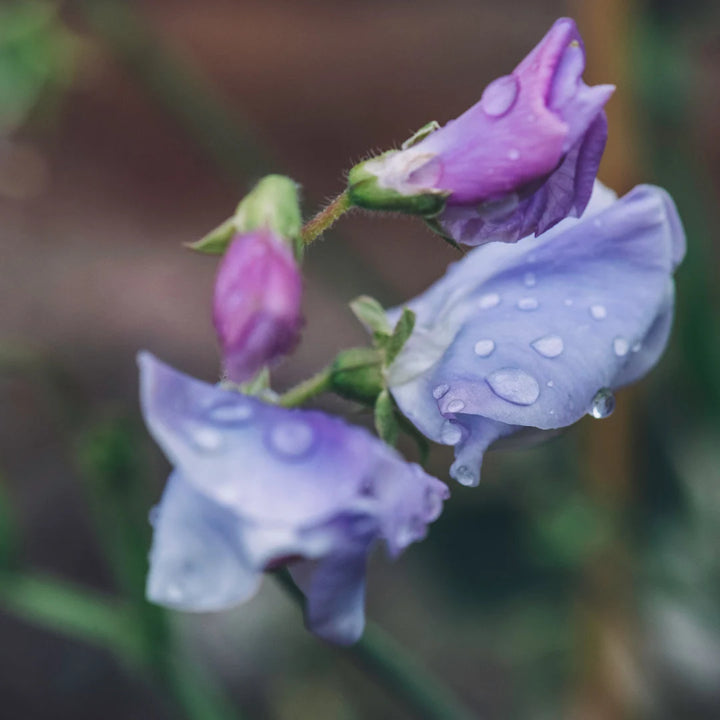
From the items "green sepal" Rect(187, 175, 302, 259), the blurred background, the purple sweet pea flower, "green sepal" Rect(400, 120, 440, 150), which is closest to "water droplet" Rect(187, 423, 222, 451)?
the purple sweet pea flower

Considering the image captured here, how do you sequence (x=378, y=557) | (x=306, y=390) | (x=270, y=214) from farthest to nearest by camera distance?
(x=378, y=557) < (x=306, y=390) < (x=270, y=214)

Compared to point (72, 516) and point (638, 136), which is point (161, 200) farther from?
point (638, 136)

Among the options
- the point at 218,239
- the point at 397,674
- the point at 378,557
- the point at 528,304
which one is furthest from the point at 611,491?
the point at 218,239

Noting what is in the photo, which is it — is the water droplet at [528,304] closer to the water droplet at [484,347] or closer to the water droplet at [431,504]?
the water droplet at [484,347]

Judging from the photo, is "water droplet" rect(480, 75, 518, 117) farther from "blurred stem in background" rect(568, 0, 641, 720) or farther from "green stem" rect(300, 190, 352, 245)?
"blurred stem in background" rect(568, 0, 641, 720)

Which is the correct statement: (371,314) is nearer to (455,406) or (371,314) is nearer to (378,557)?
(455,406)

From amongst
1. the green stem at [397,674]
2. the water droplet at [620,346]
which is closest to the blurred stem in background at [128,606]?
the green stem at [397,674]

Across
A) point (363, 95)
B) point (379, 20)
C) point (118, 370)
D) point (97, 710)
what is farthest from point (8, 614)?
point (379, 20)
